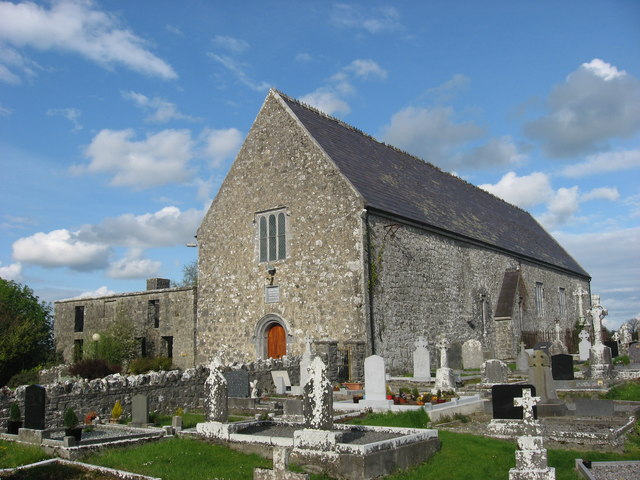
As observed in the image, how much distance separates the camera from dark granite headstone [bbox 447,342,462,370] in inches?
919

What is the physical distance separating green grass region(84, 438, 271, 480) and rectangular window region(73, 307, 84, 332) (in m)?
22.0

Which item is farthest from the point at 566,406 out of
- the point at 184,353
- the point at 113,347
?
the point at 113,347

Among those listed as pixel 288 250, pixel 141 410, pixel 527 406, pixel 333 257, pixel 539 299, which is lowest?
pixel 141 410

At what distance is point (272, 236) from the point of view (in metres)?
24.1

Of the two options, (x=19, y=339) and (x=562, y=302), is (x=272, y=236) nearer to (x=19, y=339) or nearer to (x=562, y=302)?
(x=19, y=339)

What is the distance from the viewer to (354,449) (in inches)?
354

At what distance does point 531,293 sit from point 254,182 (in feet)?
60.1

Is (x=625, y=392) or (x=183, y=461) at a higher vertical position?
(x=625, y=392)

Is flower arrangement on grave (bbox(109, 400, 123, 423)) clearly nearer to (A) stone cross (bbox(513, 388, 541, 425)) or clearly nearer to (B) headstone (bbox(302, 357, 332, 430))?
(B) headstone (bbox(302, 357, 332, 430))

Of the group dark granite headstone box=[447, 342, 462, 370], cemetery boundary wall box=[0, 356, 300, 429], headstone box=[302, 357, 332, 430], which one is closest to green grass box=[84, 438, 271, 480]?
headstone box=[302, 357, 332, 430]

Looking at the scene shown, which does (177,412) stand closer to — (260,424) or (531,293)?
(260,424)

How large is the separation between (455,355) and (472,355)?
3.27ft

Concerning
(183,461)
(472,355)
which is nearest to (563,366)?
(472,355)

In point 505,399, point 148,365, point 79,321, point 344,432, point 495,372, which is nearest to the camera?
point 344,432
